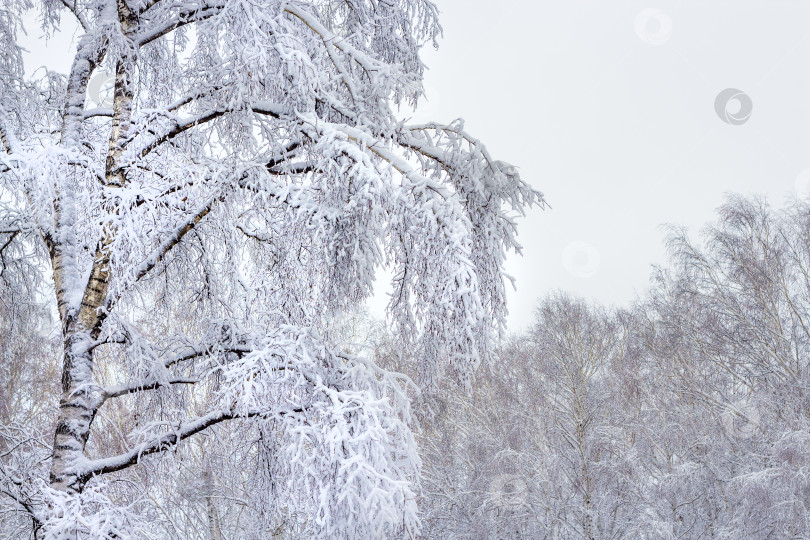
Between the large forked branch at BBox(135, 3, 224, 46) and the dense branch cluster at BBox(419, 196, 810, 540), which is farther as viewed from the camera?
the dense branch cluster at BBox(419, 196, 810, 540)

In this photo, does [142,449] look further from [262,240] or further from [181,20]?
[181,20]

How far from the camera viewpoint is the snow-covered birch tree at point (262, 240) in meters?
3.26

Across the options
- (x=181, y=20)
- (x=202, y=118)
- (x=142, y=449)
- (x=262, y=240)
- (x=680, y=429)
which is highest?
(x=181, y=20)

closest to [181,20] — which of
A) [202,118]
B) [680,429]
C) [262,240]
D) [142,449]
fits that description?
[202,118]

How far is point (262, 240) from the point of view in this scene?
464cm

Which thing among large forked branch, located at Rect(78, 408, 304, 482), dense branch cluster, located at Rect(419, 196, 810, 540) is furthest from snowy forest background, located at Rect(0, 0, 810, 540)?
dense branch cluster, located at Rect(419, 196, 810, 540)

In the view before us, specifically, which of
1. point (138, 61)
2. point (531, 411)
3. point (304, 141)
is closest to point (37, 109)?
point (138, 61)

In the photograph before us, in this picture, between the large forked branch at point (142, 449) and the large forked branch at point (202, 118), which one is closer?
the large forked branch at point (142, 449)

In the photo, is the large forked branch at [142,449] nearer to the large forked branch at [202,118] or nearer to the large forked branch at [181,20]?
the large forked branch at [202,118]

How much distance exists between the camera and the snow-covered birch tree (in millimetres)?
3260

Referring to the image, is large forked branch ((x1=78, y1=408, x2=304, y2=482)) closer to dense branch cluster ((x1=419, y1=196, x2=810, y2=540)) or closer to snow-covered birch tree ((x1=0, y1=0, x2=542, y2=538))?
snow-covered birch tree ((x1=0, y1=0, x2=542, y2=538))

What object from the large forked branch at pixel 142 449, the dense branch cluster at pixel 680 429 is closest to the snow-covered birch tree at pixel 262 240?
the large forked branch at pixel 142 449

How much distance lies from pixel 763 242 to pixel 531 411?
25.1 feet

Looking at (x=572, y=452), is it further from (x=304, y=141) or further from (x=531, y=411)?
(x=304, y=141)
